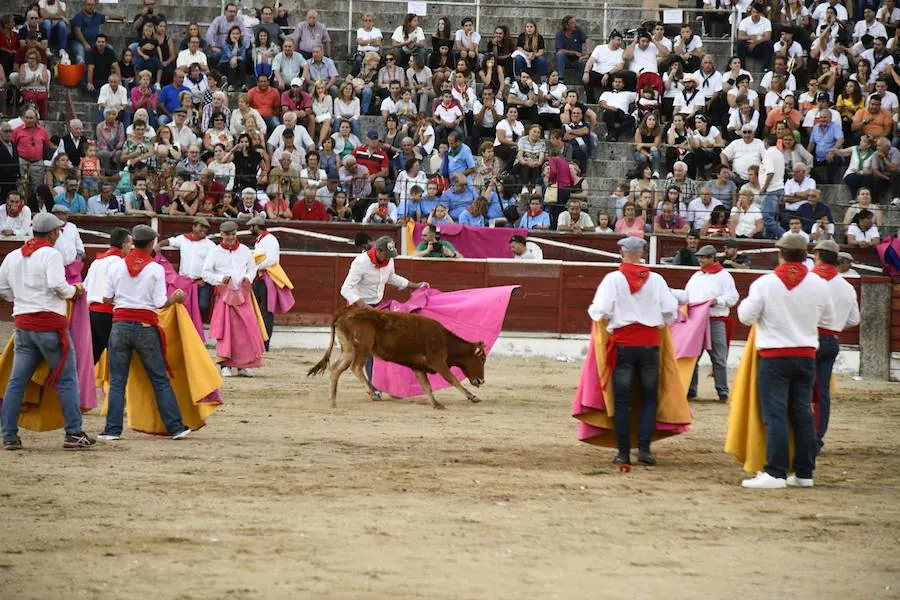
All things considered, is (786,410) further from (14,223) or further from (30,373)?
(14,223)

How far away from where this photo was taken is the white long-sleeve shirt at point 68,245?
13.4 m

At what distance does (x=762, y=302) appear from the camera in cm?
893

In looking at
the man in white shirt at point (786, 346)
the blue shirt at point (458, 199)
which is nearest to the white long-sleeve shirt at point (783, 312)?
the man in white shirt at point (786, 346)

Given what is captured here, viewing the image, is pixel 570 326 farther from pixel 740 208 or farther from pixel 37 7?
pixel 37 7

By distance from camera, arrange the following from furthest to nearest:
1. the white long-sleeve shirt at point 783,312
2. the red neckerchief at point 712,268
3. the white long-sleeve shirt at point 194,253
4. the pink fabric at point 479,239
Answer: the pink fabric at point 479,239 → the white long-sleeve shirt at point 194,253 → the red neckerchief at point 712,268 → the white long-sleeve shirt at point 783,312

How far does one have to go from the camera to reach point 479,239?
754 inches

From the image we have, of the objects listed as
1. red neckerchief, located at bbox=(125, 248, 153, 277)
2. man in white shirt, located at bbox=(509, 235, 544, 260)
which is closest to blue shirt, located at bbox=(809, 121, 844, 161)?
man in white shirt, located at bbox=(509, 235, 544, 260)

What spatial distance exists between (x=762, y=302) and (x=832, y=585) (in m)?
2.60

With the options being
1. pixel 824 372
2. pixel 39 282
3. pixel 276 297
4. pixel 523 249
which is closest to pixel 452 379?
pixel 276 297

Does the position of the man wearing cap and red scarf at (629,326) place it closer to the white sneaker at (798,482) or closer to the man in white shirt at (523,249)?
the white sneaker at (798,482)

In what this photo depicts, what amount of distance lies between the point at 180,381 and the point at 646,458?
11.3 ft

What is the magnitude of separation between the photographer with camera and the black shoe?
9072 millimetres

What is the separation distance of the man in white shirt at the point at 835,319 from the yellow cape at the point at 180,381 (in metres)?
4.25

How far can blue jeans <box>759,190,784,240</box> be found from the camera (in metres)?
19.2
